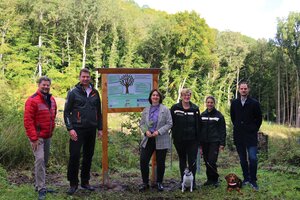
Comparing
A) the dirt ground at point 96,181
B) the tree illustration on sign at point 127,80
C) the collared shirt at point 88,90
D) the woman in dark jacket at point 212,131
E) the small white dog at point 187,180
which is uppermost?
the tree illustration on sign at point 127,80

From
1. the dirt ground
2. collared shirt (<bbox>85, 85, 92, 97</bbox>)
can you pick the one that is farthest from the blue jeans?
collared shirt (<bbox>85, 85, 92, 97</bbox>)

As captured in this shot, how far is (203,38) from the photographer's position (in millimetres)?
39812

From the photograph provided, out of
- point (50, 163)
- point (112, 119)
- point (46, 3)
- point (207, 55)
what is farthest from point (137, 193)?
point (207, 55)

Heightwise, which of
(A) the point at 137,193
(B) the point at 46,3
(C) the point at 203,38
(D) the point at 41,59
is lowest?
(A) the point at 137,193

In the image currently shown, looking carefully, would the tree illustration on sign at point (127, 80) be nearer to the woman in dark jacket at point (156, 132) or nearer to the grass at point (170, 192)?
the woman in dark jacket at point (156, 132)

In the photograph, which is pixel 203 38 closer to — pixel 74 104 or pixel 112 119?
pixel 112 119

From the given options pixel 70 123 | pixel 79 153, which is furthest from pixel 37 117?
pixel 79 153

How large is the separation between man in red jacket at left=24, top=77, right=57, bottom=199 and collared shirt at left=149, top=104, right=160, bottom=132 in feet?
5.48

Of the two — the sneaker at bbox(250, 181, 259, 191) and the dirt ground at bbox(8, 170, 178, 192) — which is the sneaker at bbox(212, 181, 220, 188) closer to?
the sneaker at bbox(250, 181, 259, 191)

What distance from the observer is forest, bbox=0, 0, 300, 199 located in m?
32.3

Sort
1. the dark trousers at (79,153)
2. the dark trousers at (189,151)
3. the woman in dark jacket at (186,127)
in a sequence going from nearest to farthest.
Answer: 1. the dark trousers at (79,153)
2. the woman in dark jacket at (186,127)
3. the dark trousers at (189,151)

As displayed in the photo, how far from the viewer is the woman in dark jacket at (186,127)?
5723mm

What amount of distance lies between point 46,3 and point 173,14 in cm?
1520

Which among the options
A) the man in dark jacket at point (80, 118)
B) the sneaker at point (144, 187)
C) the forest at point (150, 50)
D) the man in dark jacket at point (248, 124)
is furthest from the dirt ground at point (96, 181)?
the forest at point (150, 50)
